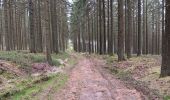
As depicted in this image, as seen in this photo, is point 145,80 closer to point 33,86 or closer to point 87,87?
point 87,87

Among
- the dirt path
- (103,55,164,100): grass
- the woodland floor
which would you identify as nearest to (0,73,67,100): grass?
the woodland floor

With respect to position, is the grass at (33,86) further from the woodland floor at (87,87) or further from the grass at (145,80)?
the grass at (145,80)

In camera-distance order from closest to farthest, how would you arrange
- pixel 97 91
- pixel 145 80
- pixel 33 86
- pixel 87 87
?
pixel 97 91 → pixel 87 87 → pixel 33 86 → pixel 145 80

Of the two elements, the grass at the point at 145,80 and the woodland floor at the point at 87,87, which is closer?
the woodland floor at the point at 87,87

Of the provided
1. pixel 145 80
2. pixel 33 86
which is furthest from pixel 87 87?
pixel 145 80

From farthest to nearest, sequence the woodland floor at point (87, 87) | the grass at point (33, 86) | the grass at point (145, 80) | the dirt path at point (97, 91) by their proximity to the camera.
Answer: the grass at point (145, 80), the grass at point (33, 86), the woodland floor at point (87, 87), the dirt path at point (97, 91)

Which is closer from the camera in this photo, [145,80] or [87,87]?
[87,87]

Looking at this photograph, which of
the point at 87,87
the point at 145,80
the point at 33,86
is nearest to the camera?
the point at 87,87

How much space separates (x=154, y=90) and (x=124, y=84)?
205 cm

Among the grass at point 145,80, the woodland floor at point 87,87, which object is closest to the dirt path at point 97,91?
the woodland floor at point 87,87

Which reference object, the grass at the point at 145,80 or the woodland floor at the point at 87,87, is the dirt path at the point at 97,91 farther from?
the grass at the point at 145,80

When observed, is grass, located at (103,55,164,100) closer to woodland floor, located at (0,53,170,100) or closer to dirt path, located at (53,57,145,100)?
woodland floor, located at (0,53,170,100)

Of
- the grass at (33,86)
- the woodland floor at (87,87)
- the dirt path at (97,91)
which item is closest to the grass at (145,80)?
the woodland floor at (87,87)

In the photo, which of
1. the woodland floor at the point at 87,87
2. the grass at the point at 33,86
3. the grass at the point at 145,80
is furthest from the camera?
the grass at the point at 145,80
